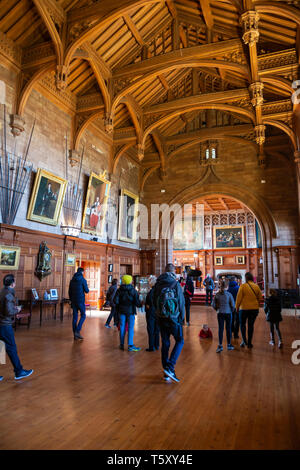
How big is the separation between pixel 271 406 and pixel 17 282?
7083 millimetres

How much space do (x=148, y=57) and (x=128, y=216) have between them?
6.69 metres

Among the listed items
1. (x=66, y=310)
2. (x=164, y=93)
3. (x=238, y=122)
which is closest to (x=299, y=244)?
Answer: (x=238, y=122)

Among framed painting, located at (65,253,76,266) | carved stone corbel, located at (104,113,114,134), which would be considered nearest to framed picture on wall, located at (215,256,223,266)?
framed painting, located at (65,253,76,266)

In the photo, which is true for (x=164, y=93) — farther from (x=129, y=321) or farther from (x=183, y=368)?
(x=183, y=368)

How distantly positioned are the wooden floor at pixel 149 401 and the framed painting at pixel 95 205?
256 inches

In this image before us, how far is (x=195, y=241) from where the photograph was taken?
2380cm

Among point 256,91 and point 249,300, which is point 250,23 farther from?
point 249,300

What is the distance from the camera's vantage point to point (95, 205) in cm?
1165

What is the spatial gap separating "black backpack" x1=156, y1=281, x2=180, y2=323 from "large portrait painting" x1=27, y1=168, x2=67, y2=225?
626 cm

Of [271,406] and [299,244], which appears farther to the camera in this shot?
[299,244]

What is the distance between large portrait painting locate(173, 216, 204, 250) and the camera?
23.7m

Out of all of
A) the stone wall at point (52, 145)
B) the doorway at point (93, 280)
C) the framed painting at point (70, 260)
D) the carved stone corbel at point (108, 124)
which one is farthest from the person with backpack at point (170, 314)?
the doorway at point (93, 280)

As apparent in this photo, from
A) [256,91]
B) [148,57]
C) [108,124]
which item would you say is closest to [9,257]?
[108,124]

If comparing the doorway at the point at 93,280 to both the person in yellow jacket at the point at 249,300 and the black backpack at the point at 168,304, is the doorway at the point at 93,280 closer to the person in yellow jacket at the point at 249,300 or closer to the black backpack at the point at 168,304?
the person in yellow jacket at the point at 249,300
